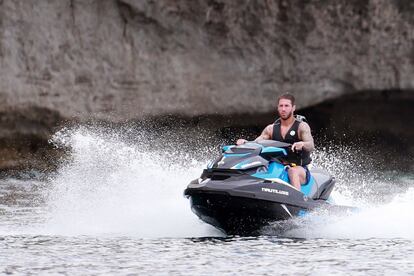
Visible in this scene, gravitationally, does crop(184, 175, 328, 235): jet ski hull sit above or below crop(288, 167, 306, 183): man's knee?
below

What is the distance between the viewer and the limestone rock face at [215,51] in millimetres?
17562

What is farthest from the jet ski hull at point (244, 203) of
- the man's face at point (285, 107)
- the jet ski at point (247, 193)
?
the man's face at point (285, 107)

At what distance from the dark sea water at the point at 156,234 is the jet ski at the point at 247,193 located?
15cm

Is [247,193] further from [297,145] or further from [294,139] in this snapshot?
[294,139]

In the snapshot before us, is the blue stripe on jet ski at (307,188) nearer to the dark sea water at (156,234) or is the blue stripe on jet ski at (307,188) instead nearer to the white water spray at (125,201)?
the dark sea water at (156,234)

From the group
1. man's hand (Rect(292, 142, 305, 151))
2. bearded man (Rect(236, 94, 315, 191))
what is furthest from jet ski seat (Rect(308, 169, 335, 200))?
man's hand (Rect(292, 142, 305, 151))

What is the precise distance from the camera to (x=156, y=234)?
9383mm

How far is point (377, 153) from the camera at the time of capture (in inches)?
746

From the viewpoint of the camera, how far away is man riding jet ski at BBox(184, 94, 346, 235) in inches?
352

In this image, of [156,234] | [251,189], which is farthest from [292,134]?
[156,234]

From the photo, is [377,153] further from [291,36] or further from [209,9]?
[209,9]

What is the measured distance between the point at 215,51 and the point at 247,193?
936 cm

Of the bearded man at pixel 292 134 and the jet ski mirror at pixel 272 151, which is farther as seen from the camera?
the bearded man at pixel 292 134

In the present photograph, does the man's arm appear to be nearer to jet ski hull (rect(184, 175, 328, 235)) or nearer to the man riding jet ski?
the man riding jet ski
